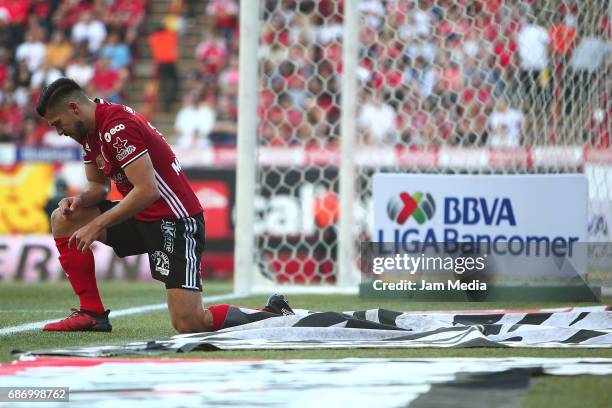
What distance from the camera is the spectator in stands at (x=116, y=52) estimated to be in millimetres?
17328

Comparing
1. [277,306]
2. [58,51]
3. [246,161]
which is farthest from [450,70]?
[58,51]

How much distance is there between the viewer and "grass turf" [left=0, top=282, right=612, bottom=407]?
11.1ft

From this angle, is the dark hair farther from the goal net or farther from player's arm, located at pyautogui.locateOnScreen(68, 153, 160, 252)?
the goal net

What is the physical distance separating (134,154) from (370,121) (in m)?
5.37

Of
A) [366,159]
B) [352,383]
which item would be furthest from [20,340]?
[366,159]

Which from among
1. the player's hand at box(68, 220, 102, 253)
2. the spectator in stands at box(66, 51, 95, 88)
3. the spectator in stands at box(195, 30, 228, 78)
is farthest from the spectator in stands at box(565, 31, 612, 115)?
the spectator in stands at box(66, 51, 95, 88)

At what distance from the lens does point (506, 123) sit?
939 cm

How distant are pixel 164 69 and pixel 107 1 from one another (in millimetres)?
1671

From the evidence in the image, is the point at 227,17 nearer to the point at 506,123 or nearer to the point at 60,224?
the point at 506,123

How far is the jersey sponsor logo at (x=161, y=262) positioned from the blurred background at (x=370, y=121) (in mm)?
3857

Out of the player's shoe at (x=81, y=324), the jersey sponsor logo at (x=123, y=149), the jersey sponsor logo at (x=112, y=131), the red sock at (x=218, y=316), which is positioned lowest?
the player's shoe at (x=81, y=324)

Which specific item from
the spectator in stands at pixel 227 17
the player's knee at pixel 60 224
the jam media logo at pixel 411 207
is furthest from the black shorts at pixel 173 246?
the spectator in stands at pixel 227 17

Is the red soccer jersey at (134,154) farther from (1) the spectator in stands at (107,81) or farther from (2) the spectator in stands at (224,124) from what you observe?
(1) the spectator in stands at (107,81)

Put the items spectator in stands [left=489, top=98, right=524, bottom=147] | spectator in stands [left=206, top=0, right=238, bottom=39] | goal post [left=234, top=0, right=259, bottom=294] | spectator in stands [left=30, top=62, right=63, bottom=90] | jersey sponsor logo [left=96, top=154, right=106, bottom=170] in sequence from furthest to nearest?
spectator in stands [left=206, top=0, right=238, bottom=39], spectator in stands [left=30, top=62, right=63, bottom=90], spectator in stands [left=489, top=98, right=524, bottom=147], goal post [left=234, top=0, right=259, bottom=294], jersey sponsor logo [left=96, top=154, right=106, bottom=170]
